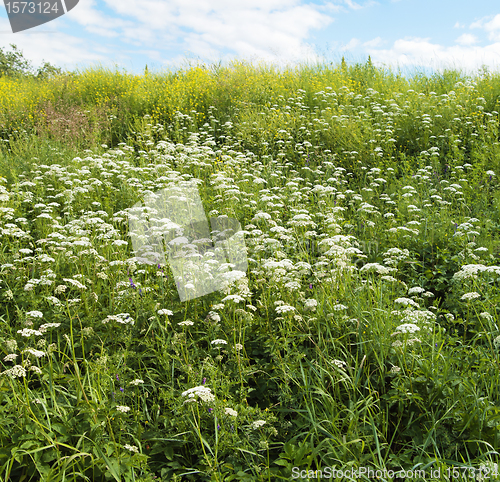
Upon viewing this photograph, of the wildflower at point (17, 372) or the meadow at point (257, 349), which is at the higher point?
the wildflower at point (17, 372)

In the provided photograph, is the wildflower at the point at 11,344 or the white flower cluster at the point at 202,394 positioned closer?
the white flower cluster at the point at 202,394

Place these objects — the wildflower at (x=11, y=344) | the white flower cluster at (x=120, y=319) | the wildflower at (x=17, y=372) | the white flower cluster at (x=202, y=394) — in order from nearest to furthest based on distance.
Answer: the white flower cluster at (x=202, y=394), the wildflower at (x=17, y=372), the wildflower at (x=11, y=344), the white flower cluster at (x=120, y=319)

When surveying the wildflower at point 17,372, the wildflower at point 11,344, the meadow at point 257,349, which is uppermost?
the wildflower at point 11,344

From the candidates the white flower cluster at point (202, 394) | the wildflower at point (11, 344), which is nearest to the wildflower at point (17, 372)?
the wildflower at point (11, 344)

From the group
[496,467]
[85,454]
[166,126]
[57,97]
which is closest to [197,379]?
[85,454]

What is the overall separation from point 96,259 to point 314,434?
3.13 m

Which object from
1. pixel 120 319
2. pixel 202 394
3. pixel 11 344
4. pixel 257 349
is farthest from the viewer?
pixel 257 349

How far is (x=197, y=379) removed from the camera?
2.87 m

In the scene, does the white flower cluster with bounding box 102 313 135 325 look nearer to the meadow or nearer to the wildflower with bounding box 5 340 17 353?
the meadow

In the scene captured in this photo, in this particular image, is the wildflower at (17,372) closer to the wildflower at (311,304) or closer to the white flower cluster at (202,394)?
the white flower cluster at (202,394)

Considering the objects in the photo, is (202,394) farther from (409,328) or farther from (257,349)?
(409,328)

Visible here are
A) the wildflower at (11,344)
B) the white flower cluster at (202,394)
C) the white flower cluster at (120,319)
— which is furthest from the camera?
the white flower cluster at (120,319)

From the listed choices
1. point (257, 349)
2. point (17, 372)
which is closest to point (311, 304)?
point (257, 349)

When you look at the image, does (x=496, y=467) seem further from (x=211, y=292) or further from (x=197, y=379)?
(x=211, y=292)
